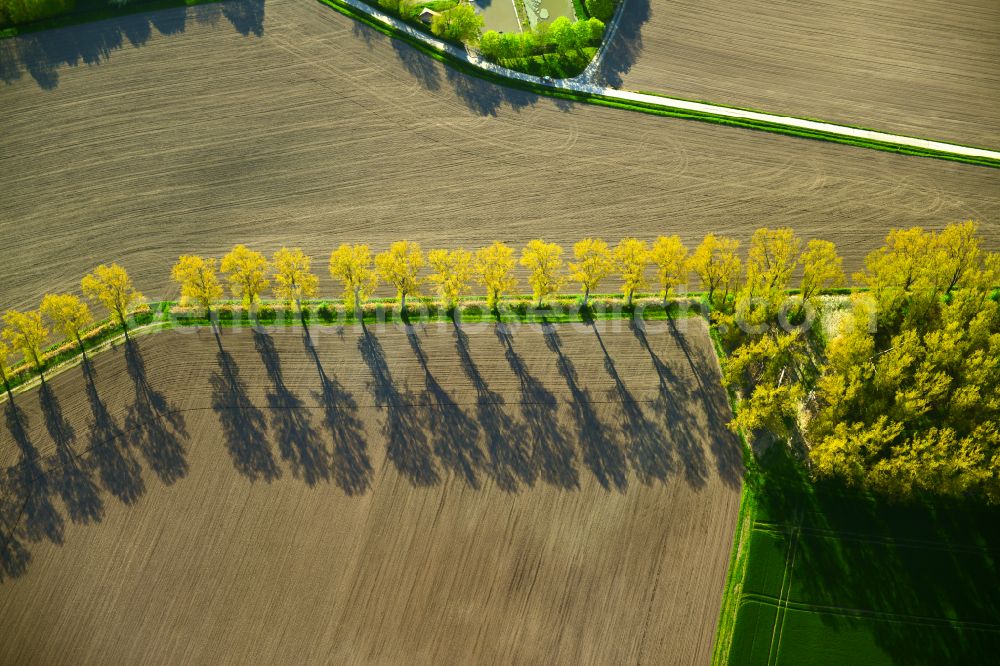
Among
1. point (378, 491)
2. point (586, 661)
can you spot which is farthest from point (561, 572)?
point (378, 491)

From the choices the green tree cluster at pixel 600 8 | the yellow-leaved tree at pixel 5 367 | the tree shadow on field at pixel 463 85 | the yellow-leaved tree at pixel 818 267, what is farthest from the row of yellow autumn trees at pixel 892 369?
the yellow-leaved tree at pixel 5 367

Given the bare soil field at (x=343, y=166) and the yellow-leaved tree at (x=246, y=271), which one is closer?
the yellow-leaved tree at (x=246, y=271)

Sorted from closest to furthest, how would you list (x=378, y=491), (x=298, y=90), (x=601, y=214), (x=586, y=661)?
(x=586, y=661) < (x=378, y=491) < (x=601, y=214) < (x=298, y=90)

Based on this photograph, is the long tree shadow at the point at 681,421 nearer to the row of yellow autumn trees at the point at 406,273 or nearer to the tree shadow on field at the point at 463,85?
the row of yellow autumn trees at the point at 406,273

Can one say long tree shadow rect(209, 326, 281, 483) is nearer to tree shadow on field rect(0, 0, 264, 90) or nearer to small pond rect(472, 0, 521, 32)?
tree shadow on field rect(0, 0, 264, 90)

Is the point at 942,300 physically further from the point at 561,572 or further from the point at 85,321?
the point at 85,321
